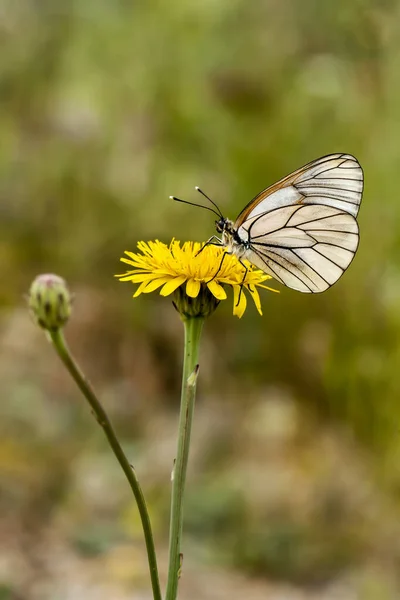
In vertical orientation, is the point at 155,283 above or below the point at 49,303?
above

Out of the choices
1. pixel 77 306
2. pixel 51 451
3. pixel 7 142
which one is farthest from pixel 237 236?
pixel 7 142

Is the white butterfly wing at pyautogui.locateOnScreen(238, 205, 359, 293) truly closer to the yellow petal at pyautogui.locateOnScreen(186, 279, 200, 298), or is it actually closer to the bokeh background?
the yellow petal at pyautogui.locateOnScreen(186, 279, 200, 298)

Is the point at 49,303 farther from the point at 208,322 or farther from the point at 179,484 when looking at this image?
the point at 208,322

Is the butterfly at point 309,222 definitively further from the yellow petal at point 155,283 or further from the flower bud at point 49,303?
the flower bud at point 49,303

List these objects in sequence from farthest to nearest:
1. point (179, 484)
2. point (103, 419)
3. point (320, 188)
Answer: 1. point (320, 188)
2. point (179, 484)
3. point (103, 419)

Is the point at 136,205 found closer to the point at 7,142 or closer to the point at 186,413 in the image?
the point at 7,142

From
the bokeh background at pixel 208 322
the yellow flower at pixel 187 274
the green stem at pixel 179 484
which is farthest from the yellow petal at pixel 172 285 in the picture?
the bokeh background at pixel 208 322

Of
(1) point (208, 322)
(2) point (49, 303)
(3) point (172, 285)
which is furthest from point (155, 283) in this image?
(1) point (208, 322)
